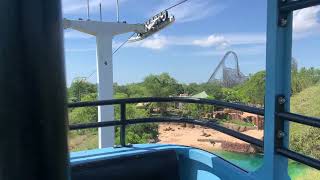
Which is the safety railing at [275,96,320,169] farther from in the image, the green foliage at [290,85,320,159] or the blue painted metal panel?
the blue painted metal panel

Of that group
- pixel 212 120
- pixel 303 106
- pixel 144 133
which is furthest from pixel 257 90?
pixel 144 133

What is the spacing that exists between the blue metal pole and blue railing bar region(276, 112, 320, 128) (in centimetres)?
5

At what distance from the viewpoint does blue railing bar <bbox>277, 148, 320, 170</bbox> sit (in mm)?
1403

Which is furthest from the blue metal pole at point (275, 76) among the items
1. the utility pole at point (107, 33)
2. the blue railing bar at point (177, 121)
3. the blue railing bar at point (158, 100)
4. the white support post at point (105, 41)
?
the white support post at point (105, 41)

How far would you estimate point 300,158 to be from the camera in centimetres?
149

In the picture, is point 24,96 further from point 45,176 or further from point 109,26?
point 109,26

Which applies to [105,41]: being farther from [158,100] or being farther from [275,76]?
[275,76]

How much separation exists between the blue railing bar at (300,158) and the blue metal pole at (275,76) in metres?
0.04

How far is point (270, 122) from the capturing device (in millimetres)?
Result: 1641

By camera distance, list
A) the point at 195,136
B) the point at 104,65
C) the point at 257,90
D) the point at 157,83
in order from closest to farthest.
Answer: the point at 257,90
the point at 195,136
the point at 104,65
the point at 157,83

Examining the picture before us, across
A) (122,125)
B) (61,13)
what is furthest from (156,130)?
(61,13)

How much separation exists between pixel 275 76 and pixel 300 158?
356 mm

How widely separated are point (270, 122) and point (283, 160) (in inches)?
7.1

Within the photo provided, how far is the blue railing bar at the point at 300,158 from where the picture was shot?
1403 millimetres
